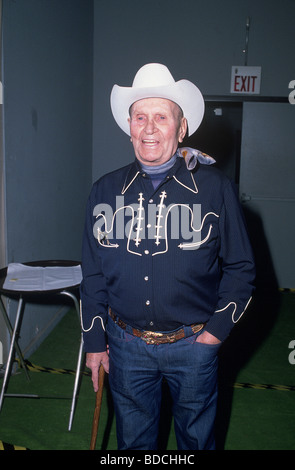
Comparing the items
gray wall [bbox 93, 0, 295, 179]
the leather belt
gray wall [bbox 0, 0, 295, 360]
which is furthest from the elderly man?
gray wall [bbox 93, 0, 295, 179]

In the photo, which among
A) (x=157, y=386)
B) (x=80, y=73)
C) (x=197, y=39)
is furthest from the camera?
(x=197, y=39)

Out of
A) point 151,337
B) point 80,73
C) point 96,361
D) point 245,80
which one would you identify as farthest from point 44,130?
point 245,80

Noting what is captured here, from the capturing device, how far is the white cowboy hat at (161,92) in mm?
1636

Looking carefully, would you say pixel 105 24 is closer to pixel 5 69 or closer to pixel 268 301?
pixel 5 69

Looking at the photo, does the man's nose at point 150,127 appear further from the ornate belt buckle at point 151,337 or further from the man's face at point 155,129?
the ornate belt buckle at point 151,337

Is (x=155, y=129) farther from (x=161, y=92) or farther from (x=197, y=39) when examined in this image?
(x=197, y=39)

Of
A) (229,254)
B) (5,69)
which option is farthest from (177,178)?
(5,69)

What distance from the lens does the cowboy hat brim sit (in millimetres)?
1634

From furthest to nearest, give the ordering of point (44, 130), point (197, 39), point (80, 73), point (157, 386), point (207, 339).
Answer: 1. point (197, 39)
2. point (80, 73)
3. point (44, 130)
4. point (157, 386)
5. point (207, 339)

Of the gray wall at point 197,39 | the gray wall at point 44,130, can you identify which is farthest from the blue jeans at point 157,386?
the gray wall at point 197,39

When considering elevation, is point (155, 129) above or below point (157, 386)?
above

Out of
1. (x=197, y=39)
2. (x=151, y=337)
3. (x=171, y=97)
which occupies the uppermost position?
(x=197, y=39)

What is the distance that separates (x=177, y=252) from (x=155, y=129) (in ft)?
1.60

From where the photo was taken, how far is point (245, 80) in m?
5.24
